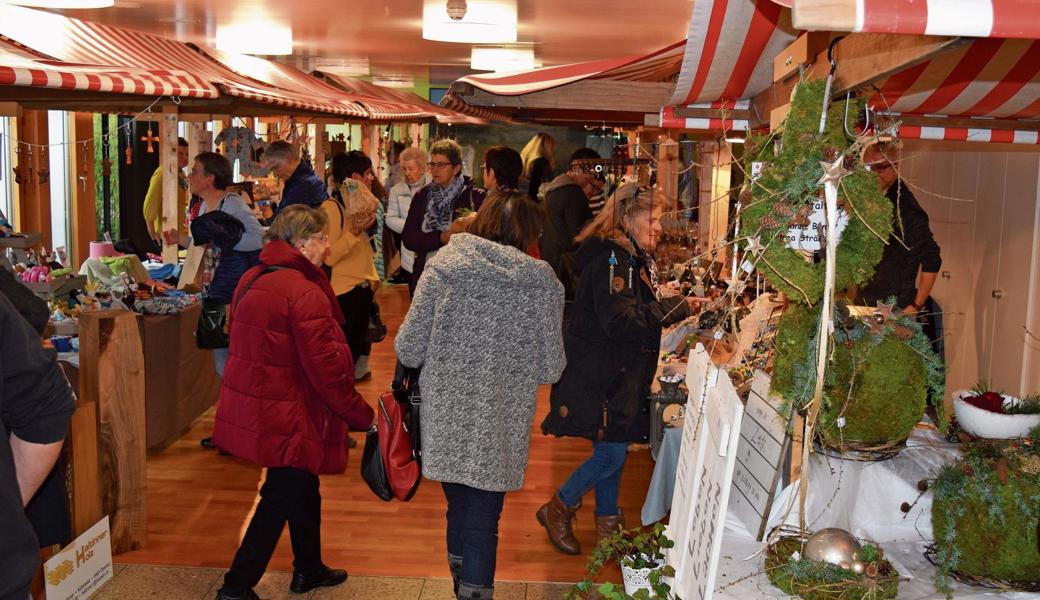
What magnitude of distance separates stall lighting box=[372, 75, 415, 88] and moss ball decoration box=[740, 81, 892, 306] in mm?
15866

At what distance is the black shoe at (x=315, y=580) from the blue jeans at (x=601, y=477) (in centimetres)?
100

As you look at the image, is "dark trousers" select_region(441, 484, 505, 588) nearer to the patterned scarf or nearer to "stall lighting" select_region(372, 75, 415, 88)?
the patterned scarf

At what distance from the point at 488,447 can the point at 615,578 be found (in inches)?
48.6

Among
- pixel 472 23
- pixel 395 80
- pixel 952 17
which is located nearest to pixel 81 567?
pixel 952 17

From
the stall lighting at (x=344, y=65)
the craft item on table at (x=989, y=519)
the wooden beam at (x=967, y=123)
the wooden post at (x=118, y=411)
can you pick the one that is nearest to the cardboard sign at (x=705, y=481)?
the craft item on table at (x=989, y=519)

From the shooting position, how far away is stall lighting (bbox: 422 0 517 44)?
8461mm

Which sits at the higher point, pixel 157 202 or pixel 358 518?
pixel 157 202

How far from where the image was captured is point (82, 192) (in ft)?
37.6

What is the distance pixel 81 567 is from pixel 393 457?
1.11 m

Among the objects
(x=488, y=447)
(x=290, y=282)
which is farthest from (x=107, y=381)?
(x=488, y=447)

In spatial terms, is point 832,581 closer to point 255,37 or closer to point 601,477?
point 601,477

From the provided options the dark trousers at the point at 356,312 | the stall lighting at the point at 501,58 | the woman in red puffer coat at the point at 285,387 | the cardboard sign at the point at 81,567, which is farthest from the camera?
the stall lighting at the point at 501,58

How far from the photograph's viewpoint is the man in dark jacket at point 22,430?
2115 millimetres

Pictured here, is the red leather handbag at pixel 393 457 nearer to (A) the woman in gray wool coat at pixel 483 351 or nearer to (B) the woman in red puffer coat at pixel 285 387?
(A) the woman in gray wool coat at pixel 483 351
